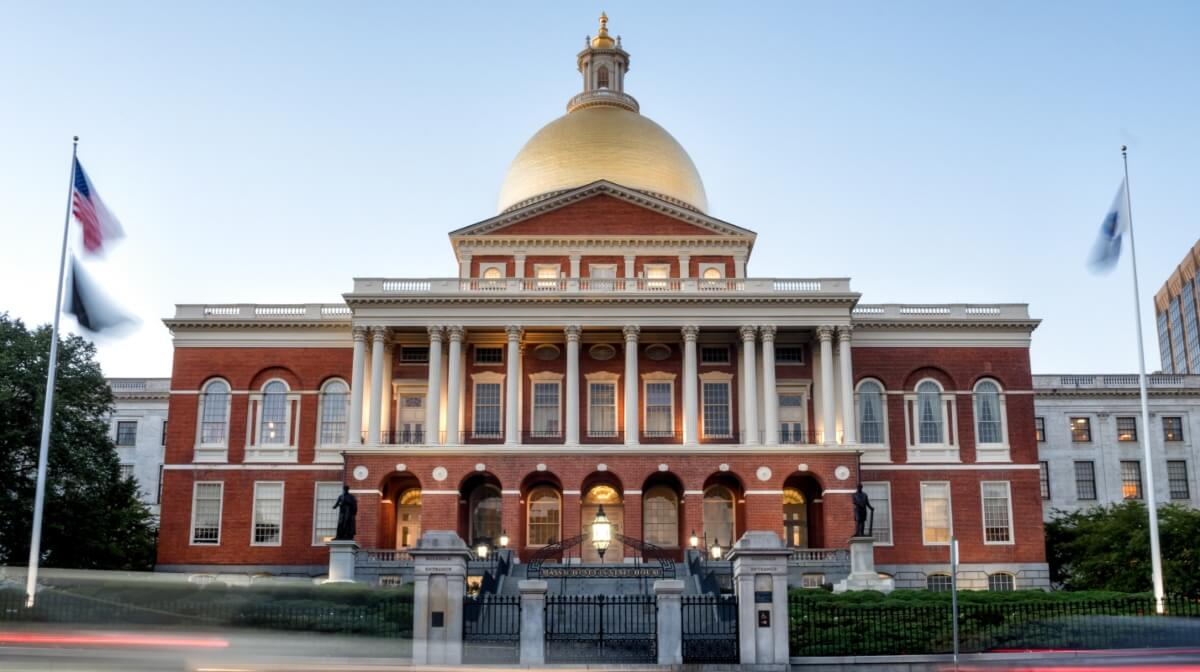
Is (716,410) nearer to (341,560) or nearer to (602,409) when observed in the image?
(602,409)

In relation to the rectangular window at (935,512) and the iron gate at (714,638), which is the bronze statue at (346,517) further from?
the rectangular window at (935,512)

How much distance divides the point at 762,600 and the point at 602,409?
32.5 m

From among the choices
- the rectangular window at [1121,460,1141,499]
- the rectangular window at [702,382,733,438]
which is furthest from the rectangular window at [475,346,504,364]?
the rectangular window at [1121,460,1141,499]

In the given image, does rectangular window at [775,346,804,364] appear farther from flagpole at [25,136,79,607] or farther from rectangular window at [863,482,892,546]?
flagpole at [25,136,79,607]

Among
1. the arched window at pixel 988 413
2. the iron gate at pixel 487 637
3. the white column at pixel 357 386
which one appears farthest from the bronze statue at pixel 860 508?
the iron gate at pixel 487 637

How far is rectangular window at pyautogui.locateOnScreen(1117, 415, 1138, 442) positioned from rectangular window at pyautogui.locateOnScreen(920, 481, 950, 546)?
23263 millimetres

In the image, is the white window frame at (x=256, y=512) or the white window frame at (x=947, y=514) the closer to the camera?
the white window frame at (x=947, y=514)

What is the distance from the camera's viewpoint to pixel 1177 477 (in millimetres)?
78188

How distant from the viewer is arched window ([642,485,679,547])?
5919cm

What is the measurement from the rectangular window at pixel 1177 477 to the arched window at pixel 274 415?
51898 mm

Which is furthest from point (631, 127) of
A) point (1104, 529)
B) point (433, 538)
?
point (433, 538)

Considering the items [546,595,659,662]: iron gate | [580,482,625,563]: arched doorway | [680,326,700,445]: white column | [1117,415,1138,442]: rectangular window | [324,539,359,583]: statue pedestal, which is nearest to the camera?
[546,595,659,662]: iron gate

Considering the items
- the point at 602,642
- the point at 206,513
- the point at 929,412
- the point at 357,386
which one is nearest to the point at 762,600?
the point at 602,642

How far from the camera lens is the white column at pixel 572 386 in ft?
187
